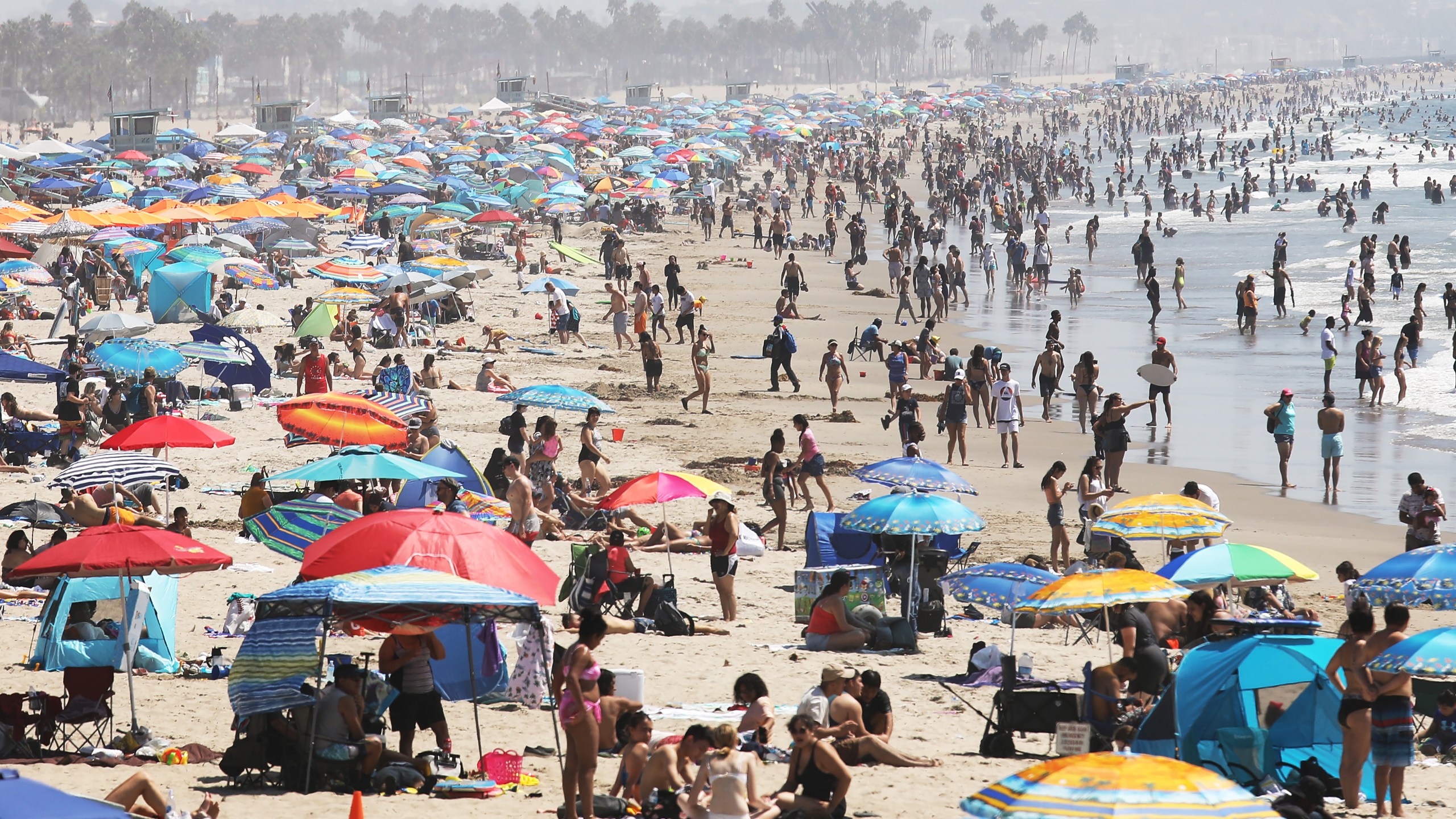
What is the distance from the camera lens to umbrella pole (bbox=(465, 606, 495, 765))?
24.7 ft

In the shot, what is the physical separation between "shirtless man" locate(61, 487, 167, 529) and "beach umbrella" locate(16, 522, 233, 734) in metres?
3.56

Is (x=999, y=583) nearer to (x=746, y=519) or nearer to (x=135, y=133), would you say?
(x=746, y=519)

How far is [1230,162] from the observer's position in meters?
79.1

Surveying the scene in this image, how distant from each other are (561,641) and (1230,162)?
74.9 metres

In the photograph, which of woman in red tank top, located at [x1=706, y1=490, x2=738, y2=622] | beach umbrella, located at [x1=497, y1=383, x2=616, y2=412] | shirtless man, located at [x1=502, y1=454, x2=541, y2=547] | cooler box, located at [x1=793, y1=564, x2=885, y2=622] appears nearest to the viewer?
cooler box, located at [x1=793, y1=564, x2=885, y2=622]

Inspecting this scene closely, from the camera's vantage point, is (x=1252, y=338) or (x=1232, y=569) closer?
(x=1232, y=569)

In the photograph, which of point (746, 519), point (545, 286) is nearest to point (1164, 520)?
point (746, 519)

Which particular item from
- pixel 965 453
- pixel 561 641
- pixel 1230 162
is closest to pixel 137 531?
pixel 561 641

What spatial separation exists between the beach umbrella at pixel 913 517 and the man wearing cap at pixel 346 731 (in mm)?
4183

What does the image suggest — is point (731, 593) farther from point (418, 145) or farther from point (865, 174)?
point (865, 174)

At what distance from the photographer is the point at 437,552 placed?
27.7 ft

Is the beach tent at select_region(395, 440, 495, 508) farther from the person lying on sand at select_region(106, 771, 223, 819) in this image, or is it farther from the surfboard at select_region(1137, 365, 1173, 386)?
the surfboard at select_region(1137, 365, 1173, 386)

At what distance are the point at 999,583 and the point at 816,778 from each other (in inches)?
151

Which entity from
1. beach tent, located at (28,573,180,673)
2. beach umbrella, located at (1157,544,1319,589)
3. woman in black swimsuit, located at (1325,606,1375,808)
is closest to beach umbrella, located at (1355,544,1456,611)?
beach umbrella, located at (1157,544,1319,589)
